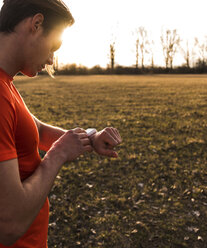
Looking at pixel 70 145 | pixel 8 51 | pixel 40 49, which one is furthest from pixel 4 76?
pixel 70 145

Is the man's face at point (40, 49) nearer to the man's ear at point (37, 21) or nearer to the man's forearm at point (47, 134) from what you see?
the man's ear at point (37, 21)

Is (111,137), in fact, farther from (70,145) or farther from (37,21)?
(37,21)

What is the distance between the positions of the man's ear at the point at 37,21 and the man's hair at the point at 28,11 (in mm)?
20

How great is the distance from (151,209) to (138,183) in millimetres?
942

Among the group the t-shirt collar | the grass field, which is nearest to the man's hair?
the t-shirt collar

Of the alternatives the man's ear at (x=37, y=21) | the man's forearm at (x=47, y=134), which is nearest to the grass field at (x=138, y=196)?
the man's forearm at (x=47, y=134)

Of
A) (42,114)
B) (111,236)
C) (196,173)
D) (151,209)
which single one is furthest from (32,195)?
(42,114)

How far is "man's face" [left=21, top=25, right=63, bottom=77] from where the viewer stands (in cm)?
136

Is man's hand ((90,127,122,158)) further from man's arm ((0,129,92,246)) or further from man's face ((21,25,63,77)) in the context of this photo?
man's face ((21,25,63,77))

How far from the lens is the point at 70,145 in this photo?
146 cm

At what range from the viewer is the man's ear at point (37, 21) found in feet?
4.18

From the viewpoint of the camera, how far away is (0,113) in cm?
109

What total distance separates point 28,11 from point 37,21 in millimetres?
59

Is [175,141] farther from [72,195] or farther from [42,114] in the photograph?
[42,114]
